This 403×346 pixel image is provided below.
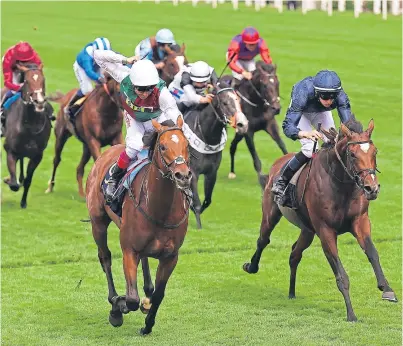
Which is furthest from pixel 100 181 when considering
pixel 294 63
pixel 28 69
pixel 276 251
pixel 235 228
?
pixel 294 63

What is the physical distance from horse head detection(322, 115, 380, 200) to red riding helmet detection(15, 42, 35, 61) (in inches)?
268

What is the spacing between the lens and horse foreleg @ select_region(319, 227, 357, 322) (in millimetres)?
9289

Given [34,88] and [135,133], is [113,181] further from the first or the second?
[34,88]

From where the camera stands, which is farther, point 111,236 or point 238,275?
point 111,236

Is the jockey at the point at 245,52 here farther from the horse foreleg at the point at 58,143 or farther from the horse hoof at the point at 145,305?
the horse hoof at the point at 145,305

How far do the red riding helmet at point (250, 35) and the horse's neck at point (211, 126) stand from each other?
3.37 m

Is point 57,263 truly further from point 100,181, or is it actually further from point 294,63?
point 294,63

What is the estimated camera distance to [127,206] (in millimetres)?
8914

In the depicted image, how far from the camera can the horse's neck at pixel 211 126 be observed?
1363 cm

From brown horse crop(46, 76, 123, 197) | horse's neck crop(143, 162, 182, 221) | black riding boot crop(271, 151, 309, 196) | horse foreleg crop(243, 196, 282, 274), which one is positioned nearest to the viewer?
horse's neck crop(143, 162, 182, 221)

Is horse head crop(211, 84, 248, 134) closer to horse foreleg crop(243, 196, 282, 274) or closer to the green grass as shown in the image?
the green grass

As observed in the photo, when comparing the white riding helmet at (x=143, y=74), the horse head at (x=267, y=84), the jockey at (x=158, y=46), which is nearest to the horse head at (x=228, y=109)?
the jockey at (x=158, y=46)

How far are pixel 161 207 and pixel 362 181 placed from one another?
1.55 metres

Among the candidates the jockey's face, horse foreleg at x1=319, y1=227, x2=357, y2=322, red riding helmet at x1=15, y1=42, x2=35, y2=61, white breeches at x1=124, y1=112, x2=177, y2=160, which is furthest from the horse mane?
the jockey's face
